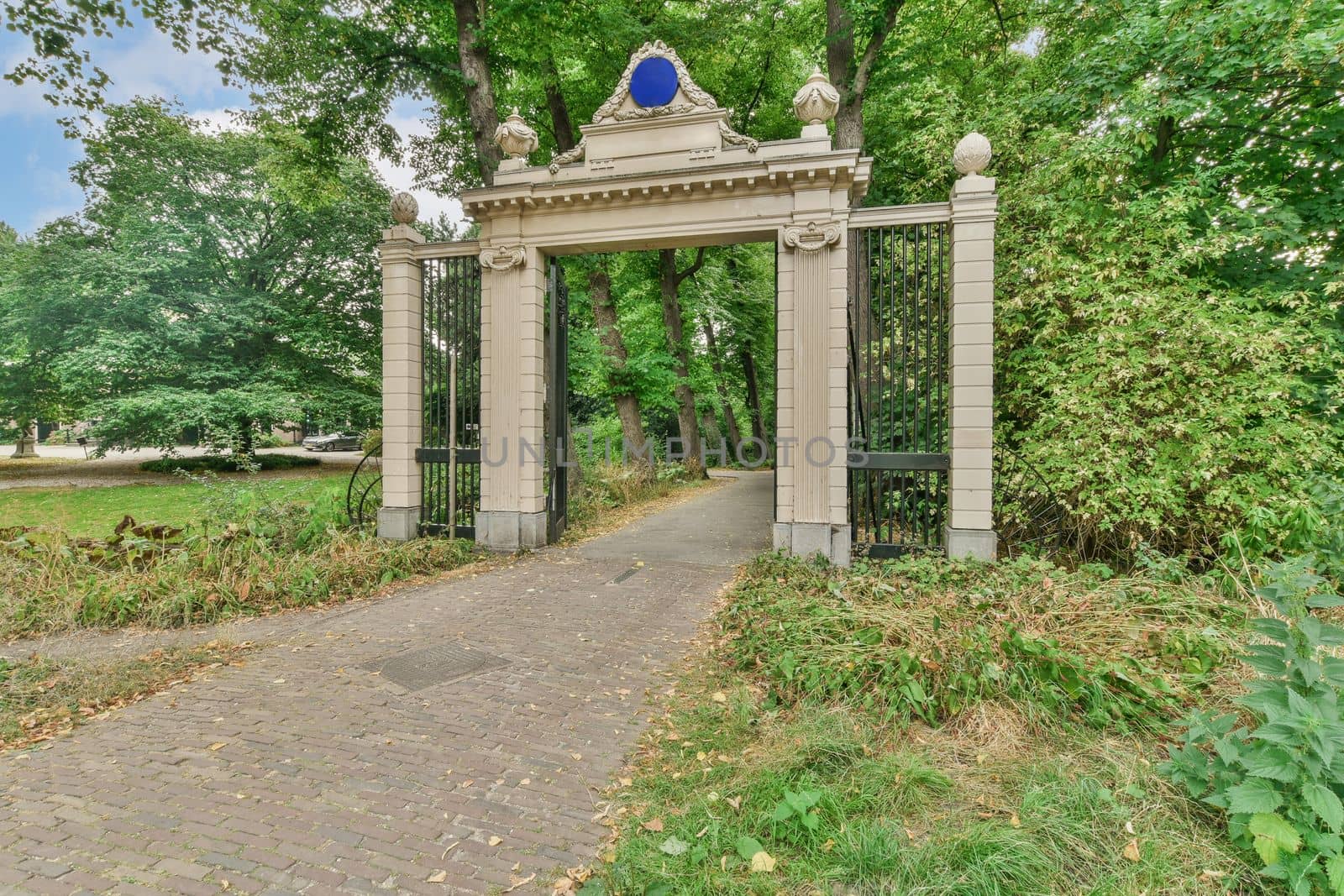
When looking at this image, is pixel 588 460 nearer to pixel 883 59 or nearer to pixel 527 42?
pixel 527 42

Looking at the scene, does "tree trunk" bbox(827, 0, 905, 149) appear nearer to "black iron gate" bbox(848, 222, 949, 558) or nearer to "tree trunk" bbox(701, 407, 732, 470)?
"black iron gate" bbox(848, 222, 949, 558)

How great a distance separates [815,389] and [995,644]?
12.6 feet

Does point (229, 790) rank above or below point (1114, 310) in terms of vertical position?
below

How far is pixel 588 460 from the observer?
14.3 meters

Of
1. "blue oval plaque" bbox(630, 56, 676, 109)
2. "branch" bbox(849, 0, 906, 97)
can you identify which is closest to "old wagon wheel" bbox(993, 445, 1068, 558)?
"blue oval plaque" bbox(630, 56, 676, 109)

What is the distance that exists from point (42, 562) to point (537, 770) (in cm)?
662

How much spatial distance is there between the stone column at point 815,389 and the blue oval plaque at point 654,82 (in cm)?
238

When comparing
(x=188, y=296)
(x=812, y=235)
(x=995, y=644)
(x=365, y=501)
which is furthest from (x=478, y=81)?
(x=188, y=296)

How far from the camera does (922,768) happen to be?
108 inches

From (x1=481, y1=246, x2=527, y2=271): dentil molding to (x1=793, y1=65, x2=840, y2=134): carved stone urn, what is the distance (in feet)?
13.3

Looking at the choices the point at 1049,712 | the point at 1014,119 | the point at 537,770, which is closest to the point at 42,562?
the point at 537,770

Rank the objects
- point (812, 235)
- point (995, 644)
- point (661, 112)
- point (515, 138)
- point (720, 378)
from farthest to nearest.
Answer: point (720, 378) → point (515, 138) → point (661, 112) → point (812, 235) → point (995, 644)

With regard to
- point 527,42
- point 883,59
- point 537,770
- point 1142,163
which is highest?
point 883,59

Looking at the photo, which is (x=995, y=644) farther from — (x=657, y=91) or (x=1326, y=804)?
(x=657, y=91)
